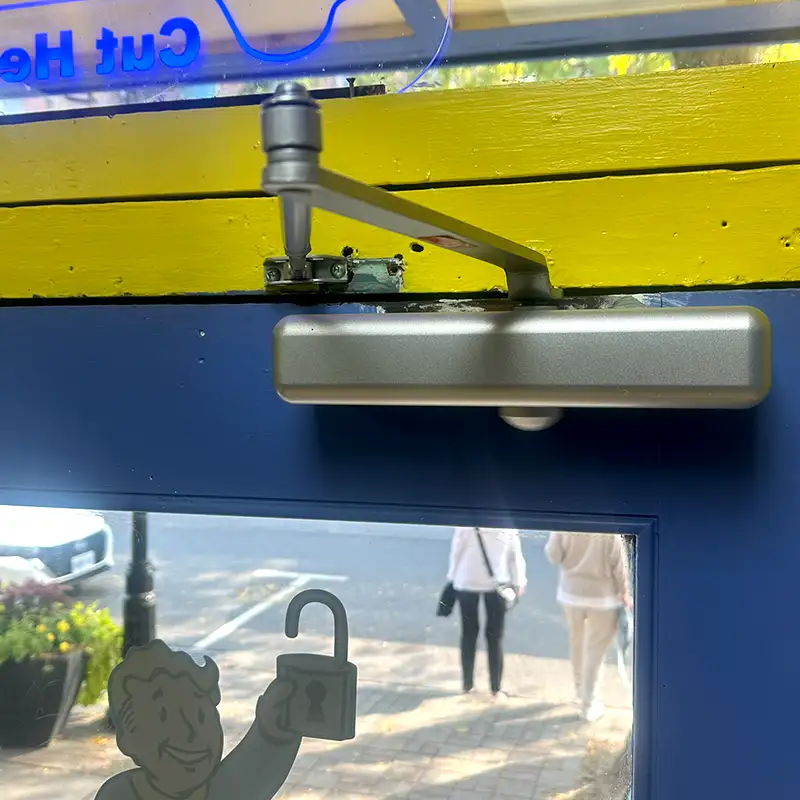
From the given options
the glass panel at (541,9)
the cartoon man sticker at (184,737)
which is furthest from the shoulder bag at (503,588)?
the glass panel at (541,9)

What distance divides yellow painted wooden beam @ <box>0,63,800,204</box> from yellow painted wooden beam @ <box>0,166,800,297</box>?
0.02 metres

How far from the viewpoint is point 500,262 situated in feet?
1.94

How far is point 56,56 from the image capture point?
803 mm

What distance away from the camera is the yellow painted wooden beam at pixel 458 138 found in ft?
2.17

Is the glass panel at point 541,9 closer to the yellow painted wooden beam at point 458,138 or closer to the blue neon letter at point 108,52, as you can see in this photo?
the yellow painted wooden beam at point 458,138

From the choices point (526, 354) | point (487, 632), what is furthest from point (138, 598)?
point (526, 354)

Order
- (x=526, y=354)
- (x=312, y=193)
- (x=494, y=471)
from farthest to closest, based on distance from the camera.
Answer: (x=494, y=471)
(x=526, y=354)
(x=312, y=193)

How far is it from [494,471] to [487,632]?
153 mm

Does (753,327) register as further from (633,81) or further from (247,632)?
(247,632)

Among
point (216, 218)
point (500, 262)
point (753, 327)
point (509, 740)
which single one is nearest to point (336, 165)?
point (216, 218)

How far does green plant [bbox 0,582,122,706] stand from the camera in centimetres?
83

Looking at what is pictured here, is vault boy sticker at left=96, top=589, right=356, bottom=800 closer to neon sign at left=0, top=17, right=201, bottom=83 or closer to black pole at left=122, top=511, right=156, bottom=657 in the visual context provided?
black pole at left=122, top=511, right=156, bottom=657

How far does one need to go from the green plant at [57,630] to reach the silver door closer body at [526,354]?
1.17ft

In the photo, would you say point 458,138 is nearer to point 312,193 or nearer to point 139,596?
point 312,193
